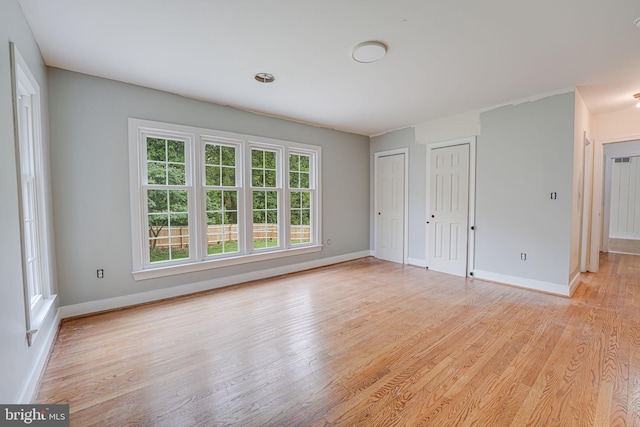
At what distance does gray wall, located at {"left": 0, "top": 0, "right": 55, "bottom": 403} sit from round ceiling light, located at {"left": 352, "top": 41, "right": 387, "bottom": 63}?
2.34 m

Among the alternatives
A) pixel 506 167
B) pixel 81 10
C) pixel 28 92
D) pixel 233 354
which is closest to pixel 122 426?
pixel 233 354

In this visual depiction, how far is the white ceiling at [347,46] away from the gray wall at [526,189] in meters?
0.35

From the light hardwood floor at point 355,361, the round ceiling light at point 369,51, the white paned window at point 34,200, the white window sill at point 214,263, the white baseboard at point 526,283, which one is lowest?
the light hardwood floor at point 355,361

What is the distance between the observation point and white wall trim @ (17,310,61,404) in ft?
5.53

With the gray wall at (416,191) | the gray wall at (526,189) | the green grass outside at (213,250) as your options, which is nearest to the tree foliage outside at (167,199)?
the green grass outside at (213,250)

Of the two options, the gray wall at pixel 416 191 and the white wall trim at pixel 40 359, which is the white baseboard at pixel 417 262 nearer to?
the gray wall at pixel 416 191

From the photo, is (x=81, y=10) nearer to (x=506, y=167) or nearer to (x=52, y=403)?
(x=52, y=403)

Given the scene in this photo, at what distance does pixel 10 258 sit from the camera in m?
1.61

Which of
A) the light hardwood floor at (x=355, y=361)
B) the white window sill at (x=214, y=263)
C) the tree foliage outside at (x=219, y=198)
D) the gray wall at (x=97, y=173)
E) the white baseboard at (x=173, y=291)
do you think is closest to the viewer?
the light hardwood floor at (x=355, y=361)

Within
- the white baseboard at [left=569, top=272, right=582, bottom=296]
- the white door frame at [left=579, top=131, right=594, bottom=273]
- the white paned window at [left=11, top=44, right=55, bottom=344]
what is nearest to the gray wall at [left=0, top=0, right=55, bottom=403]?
the white paned window at [left=11, top=44, right=55, bottom=344]

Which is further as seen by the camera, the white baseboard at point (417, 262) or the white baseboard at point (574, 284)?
the white baseboard at point (417, 262)

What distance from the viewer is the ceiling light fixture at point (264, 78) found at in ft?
9.82

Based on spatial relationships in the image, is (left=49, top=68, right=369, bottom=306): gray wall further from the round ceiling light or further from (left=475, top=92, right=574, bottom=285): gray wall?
(left=475, top=92, right=574, bottom=285): gray wall

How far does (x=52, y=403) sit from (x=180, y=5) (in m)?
2.67
